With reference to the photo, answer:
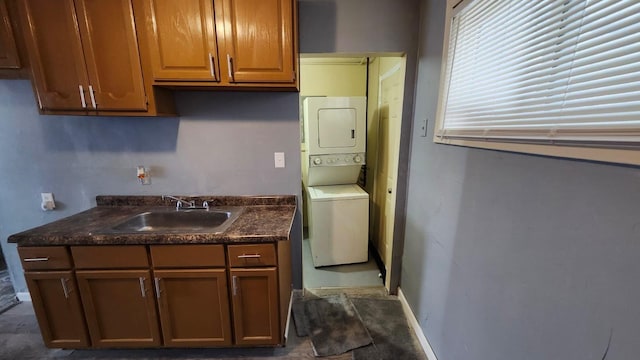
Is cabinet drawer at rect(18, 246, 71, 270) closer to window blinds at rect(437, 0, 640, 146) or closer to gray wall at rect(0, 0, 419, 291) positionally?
gray wall at rect(0, 0, 419, 291)

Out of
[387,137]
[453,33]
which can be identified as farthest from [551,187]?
[387,137]

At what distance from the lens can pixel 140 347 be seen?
5.07ft

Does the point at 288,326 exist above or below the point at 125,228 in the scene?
below

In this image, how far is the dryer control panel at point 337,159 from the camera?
2562 mm

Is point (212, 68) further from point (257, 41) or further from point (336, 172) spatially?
point (336, 172)

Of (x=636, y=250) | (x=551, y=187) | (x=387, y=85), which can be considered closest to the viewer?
(x=636, y=250)

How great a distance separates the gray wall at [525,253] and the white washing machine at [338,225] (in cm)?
94

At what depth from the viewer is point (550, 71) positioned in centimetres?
74

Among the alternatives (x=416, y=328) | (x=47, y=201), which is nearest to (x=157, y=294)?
(x=47, y=201)

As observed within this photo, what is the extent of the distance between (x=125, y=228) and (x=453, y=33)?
226cm

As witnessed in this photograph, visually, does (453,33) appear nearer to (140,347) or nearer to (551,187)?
(551,187)

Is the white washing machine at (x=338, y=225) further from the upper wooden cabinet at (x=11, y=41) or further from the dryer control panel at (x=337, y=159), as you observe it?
the upper wooden cabinet at (x=11, y=41)

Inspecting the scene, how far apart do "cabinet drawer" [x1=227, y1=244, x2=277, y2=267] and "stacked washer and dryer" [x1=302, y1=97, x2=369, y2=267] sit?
105 centimetres

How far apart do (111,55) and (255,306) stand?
5.62 feet
